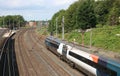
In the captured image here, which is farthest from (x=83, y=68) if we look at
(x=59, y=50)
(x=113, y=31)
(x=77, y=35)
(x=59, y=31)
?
(x=59, y=31)

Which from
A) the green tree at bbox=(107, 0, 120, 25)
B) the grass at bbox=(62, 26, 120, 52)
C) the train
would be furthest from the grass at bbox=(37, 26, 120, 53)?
the green tree at bbox=(107, 0, 120, 25)

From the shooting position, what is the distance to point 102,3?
286 feet

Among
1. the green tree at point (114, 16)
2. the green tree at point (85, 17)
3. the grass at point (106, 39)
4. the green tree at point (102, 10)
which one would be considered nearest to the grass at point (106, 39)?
the grass at point (106, 39)

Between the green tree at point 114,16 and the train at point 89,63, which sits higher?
the green tree at point 114,16

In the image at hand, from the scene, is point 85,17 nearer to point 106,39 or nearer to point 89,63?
point 106,39

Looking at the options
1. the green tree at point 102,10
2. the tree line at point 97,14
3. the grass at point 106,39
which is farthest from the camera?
the green tree at point 102,10

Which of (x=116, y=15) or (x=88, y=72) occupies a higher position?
(x=116, y=15)

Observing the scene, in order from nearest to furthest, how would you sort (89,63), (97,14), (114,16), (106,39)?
(89,63) → (106,39) → (114,16) → (97,14)

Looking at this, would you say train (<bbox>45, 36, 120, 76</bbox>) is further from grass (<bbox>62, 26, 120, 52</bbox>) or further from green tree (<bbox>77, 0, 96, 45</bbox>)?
green tree (<bbox>77, 0, 96, 45</bbox>)

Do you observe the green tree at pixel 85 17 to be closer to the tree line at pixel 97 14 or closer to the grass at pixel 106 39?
the tree line at pixel 97 14

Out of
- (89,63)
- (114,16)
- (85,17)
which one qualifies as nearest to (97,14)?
(85,17)

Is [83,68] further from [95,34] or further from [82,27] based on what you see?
[82,27]

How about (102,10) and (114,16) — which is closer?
(114,16)

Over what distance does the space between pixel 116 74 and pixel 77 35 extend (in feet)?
166
